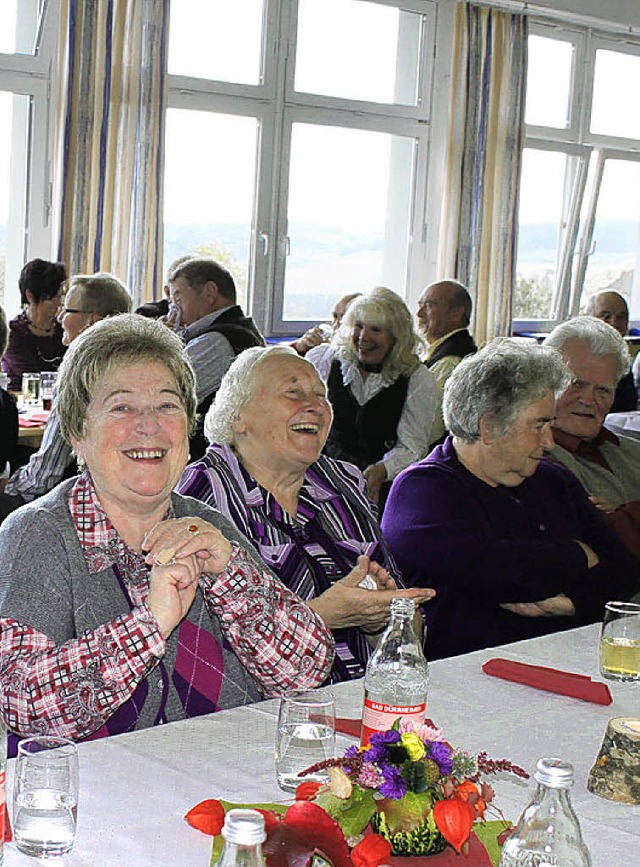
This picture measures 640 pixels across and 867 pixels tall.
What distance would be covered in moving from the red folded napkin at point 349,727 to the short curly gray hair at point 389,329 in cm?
374

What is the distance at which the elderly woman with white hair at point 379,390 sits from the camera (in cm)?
552

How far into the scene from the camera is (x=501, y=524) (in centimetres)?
319

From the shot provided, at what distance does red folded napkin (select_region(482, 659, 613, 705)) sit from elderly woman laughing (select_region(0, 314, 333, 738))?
0.34m

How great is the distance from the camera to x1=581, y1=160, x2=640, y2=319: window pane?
33.0ft

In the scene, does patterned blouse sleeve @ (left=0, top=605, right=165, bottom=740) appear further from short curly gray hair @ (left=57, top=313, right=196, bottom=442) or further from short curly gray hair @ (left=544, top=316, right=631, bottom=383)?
short curly gray hair @ (left=544, top=316, right=631, bottom=383)

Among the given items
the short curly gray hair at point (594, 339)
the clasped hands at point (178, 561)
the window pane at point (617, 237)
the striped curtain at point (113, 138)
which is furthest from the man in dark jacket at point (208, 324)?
the window pane at point (617, 237)

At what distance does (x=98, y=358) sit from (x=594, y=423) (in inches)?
82.7

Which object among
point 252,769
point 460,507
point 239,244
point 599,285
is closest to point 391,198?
point 239,244

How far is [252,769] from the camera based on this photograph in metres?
1.76

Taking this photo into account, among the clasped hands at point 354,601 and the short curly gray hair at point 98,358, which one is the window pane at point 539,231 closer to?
the clasped hands at point 354,601

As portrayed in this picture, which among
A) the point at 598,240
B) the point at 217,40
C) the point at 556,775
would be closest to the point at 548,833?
the point at 556,775

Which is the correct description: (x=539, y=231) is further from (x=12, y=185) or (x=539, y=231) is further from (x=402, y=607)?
(x=402, y=607)

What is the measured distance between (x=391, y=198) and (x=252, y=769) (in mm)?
7306

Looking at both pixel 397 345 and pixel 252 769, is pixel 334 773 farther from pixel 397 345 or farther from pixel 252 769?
pixel 397 345
